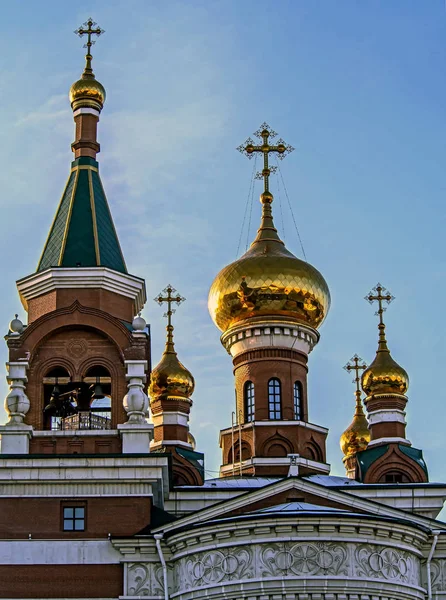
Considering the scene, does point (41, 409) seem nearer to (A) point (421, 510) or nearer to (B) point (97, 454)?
(B) point (97, 454)

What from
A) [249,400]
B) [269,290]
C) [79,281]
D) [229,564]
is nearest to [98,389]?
[79,281]

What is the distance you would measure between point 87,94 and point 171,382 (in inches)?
307

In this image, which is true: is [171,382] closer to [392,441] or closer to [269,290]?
[269,290]

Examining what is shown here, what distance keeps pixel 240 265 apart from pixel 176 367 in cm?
349

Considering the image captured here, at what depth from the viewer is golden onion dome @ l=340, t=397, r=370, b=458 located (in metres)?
40.8

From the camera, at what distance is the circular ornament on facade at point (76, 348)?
1179 inches

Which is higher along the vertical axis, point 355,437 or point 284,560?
point 355,437

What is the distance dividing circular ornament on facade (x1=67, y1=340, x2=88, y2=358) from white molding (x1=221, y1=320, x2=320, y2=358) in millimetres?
6239

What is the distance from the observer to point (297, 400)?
3488cm

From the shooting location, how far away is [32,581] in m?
27.3

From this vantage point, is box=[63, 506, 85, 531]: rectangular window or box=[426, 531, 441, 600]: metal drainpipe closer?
box=[426, 531, 441, 600]: metal drainpipe

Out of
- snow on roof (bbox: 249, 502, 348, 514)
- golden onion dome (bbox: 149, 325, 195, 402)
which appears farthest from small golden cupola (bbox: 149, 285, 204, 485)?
snow on roof (bbox: 249, 502, 348, 514)

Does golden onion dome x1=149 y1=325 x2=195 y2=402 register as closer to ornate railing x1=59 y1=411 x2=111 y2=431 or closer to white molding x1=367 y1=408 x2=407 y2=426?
white molding x1=367 y1=408 x2=407 y2=426

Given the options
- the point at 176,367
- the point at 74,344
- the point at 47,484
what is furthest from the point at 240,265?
the point at 47,484
